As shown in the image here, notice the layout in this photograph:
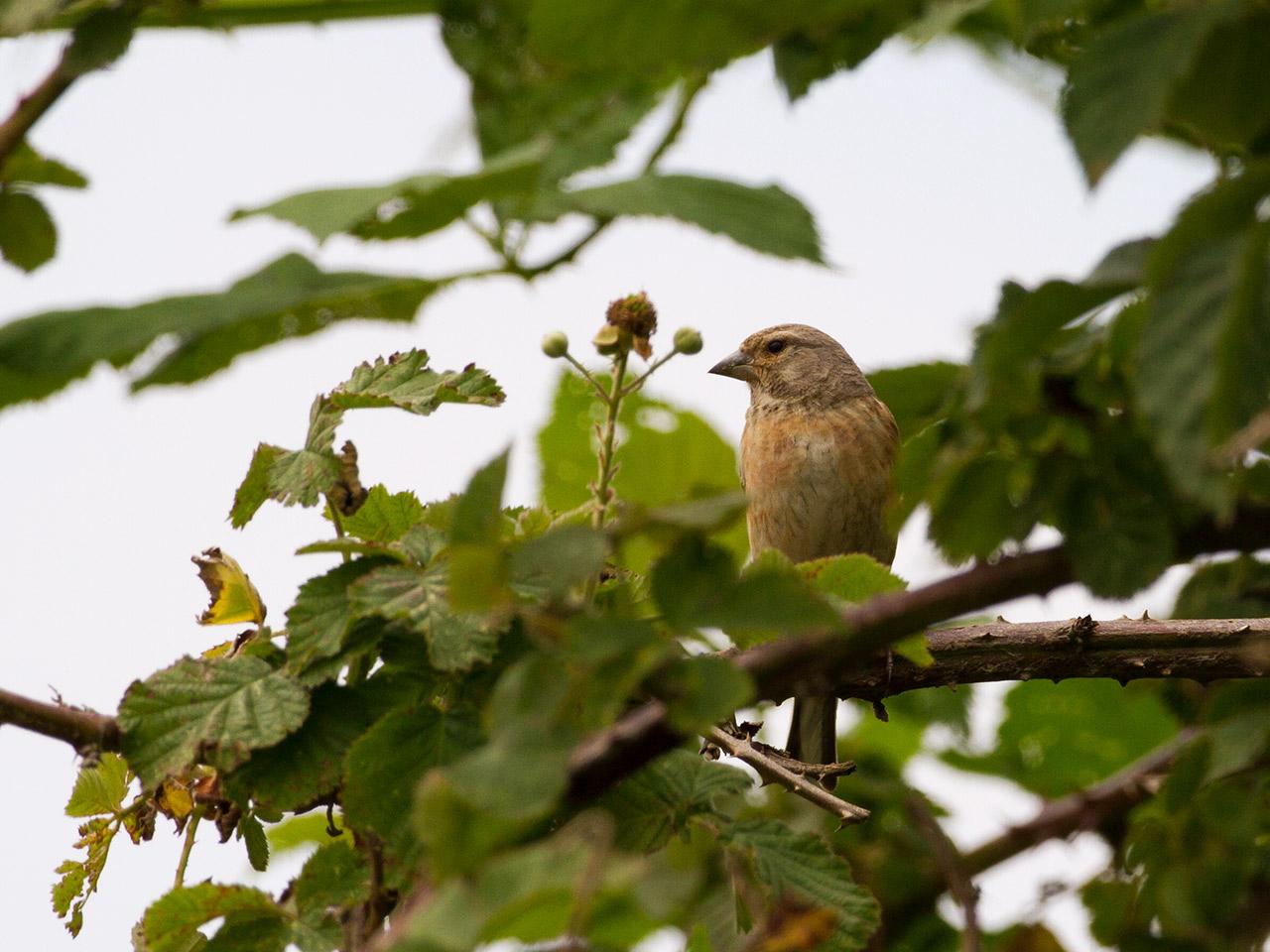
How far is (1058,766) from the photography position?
14.4 ft

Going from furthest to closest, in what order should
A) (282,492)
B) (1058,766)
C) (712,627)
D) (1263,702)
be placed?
(1058,766)
(282,492)
(1263,702)
(712,627)

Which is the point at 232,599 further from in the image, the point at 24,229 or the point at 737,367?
the point at 737,367

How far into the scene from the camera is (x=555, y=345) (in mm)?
2965

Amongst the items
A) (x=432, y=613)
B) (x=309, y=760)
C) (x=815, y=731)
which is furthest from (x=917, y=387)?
(x=815, y=731)

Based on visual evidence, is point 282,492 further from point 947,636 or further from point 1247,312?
point 1247,312

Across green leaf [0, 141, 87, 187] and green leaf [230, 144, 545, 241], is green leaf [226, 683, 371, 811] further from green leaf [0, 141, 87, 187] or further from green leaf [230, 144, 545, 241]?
green leaf [230, 144, 545, 241]

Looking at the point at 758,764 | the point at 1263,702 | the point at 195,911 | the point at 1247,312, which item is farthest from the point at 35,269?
the point at 1263,702

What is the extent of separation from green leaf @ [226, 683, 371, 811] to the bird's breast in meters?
4.41

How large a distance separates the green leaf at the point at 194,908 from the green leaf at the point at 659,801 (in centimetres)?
56

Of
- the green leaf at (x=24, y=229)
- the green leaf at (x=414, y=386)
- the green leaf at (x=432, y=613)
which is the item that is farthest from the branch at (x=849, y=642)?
the green leaf at (x=414, y=386)

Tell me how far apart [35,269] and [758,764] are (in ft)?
4.86

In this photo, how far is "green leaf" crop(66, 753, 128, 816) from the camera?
2.60 m

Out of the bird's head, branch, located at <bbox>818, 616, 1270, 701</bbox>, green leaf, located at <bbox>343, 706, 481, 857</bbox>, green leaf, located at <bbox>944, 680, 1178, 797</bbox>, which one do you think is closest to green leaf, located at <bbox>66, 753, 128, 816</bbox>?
green leaf, located at <bbox>343, 706, 481, 857</bbox>

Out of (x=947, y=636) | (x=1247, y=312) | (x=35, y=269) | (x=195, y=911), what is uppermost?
(x=947, y=636)
